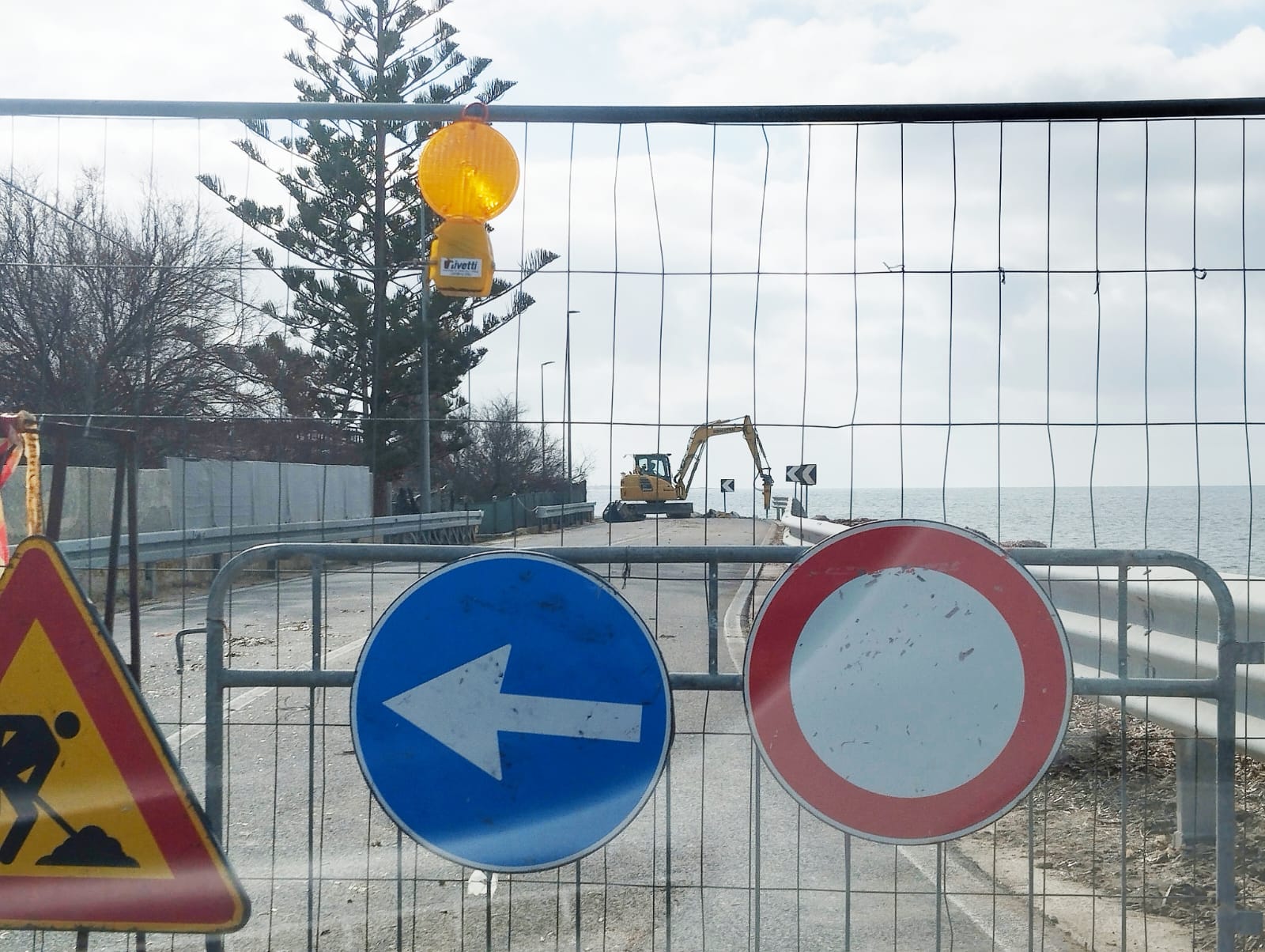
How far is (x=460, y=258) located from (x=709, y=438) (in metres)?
1.29

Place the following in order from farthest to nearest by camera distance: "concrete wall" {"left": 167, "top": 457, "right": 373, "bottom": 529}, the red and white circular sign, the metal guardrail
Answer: the metal guardrail → "concrete wall" {"left": 167, "top": 457, "right": 373, "bottom": 529} → the red and white circular sign

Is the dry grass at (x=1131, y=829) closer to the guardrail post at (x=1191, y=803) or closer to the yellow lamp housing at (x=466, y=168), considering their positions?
the guardrail post at (x=1191, y=803)

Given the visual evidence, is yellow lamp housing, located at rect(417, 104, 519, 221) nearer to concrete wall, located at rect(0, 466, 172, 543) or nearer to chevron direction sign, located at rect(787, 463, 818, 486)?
chevron direction sign, located at rect(787, 463, 818, 486)

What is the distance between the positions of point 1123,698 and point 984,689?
75 cm

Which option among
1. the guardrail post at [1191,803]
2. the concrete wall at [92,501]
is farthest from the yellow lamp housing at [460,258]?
the guardrail post at [1191,803]

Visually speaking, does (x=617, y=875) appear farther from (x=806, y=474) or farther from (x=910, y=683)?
(x=910, y=683)

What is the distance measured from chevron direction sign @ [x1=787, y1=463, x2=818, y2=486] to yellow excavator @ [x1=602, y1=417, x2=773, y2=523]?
0.54ft

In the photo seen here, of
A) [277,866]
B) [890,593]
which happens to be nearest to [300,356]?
[277,866]

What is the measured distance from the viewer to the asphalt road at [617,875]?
383 cm

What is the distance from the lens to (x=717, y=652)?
10.2 feet

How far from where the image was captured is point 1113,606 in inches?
193

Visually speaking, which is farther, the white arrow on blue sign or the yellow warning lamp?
the yellow warning lamp

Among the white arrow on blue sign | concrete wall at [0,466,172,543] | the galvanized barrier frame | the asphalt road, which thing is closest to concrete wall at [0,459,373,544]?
concrete wall at [0,466,172,543]

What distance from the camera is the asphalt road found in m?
3.83
